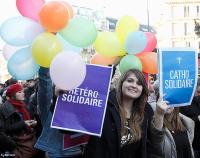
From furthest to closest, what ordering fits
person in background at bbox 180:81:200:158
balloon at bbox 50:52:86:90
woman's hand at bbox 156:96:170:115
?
1. person in background at bbox 180:81:200:158
2. woman's hand at bbox 156:96:170:115
3. balloon at bbox 50:52:86:90

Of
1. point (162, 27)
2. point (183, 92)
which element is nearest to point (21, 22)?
point (183, 92)

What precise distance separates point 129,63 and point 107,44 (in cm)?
27

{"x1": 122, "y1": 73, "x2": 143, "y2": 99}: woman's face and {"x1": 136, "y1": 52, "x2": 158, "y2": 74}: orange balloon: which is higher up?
{"x1": 136, "y1": 52, "x2": 158, "y2": 74}: orange balloon

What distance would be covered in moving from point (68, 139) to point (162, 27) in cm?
8536

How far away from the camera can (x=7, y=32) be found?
3818 mm

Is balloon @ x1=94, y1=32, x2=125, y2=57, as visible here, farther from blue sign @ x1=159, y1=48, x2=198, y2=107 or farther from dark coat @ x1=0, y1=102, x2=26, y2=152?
dark coat @ x1=0, y1=102, x2=26, y2=152

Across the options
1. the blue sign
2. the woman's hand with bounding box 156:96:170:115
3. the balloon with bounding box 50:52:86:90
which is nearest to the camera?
the balloon with bounding box 50:52:86:90

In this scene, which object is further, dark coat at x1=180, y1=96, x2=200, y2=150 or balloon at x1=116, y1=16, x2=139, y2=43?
dark coat at x1=180, y1=96, x2=200, y2=150

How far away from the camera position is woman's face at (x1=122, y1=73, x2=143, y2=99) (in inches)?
154

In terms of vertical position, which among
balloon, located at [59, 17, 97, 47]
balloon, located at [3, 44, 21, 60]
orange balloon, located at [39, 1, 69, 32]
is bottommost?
balloon, located at [3, 44, 21, 60]

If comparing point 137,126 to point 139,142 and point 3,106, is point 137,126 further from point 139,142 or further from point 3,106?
point 3,106

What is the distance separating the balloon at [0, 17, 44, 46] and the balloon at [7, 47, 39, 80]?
9 cm

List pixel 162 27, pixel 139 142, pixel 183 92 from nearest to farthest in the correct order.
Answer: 1. pixel 139 142
2. pixel 183 92
3. pixel 162 27

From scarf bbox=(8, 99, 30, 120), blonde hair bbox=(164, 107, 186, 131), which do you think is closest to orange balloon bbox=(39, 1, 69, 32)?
blonde hair bbox=(164, 107, 186, 131)
